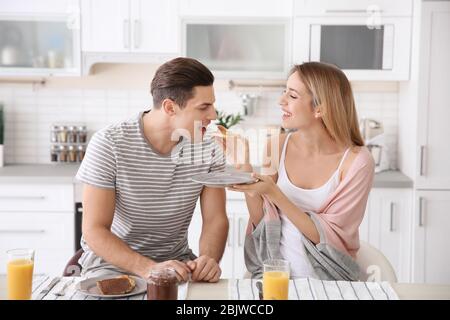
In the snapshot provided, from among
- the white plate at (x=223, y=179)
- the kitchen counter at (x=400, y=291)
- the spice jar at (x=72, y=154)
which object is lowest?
the kitchen counter at (x=400, y=291)

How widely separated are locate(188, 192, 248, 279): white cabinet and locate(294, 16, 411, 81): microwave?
83cm

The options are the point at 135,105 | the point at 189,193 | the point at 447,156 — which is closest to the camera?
the point at 189,193

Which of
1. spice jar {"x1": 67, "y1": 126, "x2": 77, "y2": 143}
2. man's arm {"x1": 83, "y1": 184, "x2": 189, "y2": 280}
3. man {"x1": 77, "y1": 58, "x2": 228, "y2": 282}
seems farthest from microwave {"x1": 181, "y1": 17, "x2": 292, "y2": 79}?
man's arm {"x1": 83, "y1": 184, "x2": 189, "y2": 280}

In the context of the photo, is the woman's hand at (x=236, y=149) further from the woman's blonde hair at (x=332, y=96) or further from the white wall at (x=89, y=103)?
the white wall at (x=89, y=103)

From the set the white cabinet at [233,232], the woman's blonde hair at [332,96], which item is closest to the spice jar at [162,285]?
the woman's blonde hair at [332,96]

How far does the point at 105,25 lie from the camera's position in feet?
11.8

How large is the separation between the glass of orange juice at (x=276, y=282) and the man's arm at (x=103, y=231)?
480 millimetres

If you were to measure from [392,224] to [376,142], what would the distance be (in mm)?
479

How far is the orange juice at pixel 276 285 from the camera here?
1.54 metres

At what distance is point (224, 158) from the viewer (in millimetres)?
2234

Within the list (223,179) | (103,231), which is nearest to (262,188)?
(223,179)
